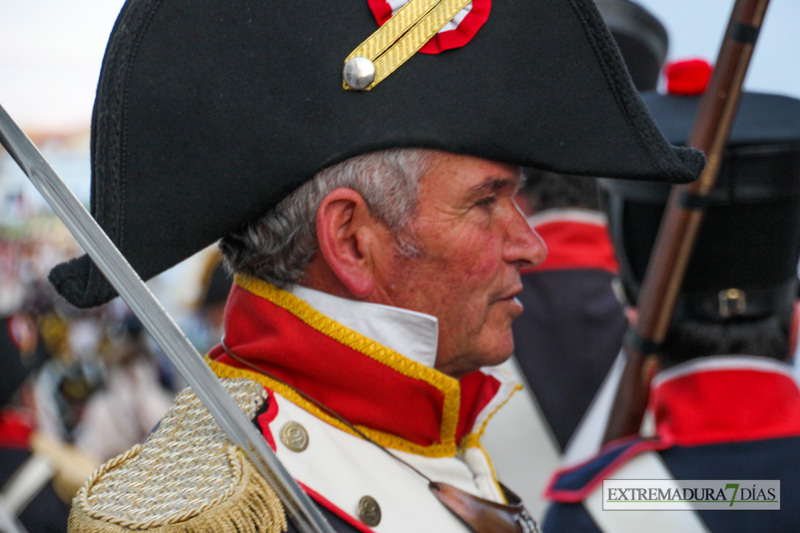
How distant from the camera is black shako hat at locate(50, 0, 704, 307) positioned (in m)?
1.56

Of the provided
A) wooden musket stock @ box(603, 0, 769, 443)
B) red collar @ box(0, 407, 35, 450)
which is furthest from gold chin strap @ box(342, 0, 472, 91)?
red collar @ box(0, 407, 35, 450)

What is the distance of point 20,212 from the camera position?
9844mm

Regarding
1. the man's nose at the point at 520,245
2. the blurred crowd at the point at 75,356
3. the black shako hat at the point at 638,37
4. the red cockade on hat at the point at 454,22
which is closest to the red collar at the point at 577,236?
the black shako hat at the point at 638,37

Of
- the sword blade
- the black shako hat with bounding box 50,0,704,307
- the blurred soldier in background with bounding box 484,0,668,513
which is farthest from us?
the blurred soldier in background with bounding box 484,0,668,513

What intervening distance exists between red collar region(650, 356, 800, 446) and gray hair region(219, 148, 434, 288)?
1111mm

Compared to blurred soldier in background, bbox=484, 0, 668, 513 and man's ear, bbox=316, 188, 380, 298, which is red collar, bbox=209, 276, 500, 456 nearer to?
man's ear, bbox=316, 188, 380, 298

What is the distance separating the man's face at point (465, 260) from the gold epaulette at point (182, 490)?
417 millimetres

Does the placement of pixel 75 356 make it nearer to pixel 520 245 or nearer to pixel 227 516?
pixel 520 245

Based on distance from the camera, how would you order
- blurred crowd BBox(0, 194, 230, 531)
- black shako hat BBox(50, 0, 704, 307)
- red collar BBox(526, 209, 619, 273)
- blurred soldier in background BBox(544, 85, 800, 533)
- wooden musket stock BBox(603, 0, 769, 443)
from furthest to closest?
blurred crowd BBox(0, 194, 230, 531) → red collar BBox(526, 209, 619, 273) → wooden musket stock BBox(603, 0, 769, 443) → blurred soldier in background BBox(544, 85, 800, 533) → black shako hat BBox(50, 0, 704, 307)

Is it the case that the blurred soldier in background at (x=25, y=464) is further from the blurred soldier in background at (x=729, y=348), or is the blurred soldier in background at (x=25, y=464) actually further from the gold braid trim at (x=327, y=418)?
the blurred soldier in background at (x=729, y=348)

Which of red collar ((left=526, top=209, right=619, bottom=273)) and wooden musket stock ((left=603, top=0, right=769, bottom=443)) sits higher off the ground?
wooden musket stock ((left=603, top=0, right=769, bottom=443))

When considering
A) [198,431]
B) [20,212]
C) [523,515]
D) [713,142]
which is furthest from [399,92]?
[20,212]

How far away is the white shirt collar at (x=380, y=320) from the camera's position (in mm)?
1813

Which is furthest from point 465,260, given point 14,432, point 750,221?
point 14,432
